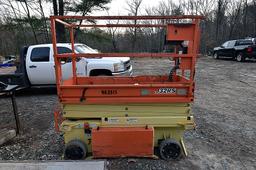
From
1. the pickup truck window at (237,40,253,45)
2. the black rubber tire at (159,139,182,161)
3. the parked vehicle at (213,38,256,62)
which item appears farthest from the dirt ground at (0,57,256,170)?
the pickup truck window at (237,40,253,45)

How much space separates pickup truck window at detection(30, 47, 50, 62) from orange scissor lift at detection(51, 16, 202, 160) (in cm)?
520

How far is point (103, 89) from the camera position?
3.62m

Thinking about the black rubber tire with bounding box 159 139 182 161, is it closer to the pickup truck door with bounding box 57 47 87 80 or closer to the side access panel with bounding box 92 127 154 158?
the side access panel with bounding box 92 127 154 158

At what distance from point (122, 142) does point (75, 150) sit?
744 mm

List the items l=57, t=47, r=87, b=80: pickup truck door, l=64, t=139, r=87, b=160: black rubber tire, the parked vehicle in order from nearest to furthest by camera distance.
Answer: l=64, t=139, r=87, b=160: black rubber tire, l=57, t=47, r=87, b=80: pickup truck door, the parked vehicle

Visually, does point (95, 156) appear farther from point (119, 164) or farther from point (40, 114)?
point (40, 114)

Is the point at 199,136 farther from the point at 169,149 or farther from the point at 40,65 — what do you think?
the point at 40,65

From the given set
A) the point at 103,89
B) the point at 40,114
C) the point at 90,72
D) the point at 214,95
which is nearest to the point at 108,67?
the point at 90,72

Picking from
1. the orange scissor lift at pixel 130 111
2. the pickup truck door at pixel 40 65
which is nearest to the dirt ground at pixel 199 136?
the orange scissor lift at pixel 130 111

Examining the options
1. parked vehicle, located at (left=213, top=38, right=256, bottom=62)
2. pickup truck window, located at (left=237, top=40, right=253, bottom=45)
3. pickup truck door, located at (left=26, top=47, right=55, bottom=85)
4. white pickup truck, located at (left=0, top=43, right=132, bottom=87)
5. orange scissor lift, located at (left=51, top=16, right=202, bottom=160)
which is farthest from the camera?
pickup truck window, located at (left=237, top=40, right=253, bottom=45)

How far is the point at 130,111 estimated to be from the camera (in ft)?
12.3

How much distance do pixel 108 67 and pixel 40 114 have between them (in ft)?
8.70

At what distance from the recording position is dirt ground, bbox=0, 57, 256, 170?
3842 mm

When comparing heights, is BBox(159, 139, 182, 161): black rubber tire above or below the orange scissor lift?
below
